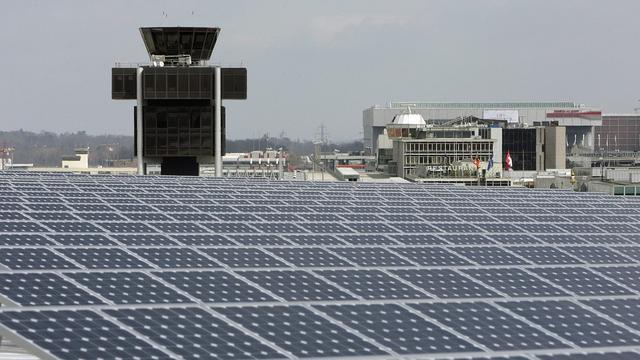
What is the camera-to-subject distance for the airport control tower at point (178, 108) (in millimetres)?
94688

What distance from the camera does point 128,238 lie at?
106ft

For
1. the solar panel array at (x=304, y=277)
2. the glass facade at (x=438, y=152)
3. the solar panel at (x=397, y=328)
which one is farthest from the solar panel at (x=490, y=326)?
the glass facade at (x=438, y=152)

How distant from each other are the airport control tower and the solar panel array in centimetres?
4919

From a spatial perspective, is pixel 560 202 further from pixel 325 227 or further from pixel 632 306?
pixel 632 306

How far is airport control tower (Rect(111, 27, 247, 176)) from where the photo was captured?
94688 millimetres

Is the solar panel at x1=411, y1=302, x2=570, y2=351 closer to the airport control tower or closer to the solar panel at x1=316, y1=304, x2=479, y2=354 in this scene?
the solar panel at x1=316, y1=304, x2=479, y2=354

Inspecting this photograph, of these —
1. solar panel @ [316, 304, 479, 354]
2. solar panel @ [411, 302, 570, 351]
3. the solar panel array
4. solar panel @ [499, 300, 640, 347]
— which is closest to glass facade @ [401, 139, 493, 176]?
the solar panel array

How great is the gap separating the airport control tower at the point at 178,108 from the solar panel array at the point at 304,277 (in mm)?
49186

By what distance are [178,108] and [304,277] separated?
68.8 metres

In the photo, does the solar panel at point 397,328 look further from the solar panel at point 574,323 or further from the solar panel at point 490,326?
the solar panel at point 574,323

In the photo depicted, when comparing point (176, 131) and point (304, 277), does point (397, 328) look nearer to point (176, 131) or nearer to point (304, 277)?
point (304, 277)

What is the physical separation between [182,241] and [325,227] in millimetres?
5881

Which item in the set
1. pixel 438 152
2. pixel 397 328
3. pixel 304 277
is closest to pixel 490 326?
pixel 397 328

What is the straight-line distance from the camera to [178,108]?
96.2 metres
